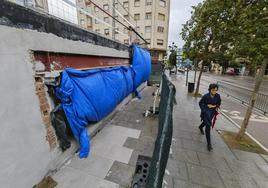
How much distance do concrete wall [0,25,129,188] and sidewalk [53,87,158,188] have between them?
523 mm

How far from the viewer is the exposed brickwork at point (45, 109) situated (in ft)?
7.41

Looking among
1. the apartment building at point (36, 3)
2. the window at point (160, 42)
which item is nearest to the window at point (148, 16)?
the window at point (160, 42)

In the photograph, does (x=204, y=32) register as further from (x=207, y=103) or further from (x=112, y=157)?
(x=112, y=157)

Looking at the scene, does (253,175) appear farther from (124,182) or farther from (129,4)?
(129,4)

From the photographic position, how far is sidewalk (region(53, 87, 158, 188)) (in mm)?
2437

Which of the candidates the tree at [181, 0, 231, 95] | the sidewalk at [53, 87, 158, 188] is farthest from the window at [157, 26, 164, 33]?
the sidewalk at [53, 87, 158, 188]

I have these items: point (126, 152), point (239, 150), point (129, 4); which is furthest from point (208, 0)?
point (129, 4)

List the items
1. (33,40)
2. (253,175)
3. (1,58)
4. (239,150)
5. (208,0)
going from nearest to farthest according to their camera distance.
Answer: (1,58)
(33,40)
(253,175)
(239,150)
(208,0)

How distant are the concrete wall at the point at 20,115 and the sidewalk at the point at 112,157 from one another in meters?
0.52

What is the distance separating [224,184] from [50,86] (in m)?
3.67

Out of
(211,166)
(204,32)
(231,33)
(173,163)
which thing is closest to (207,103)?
(211,166)

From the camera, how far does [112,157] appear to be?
304cm

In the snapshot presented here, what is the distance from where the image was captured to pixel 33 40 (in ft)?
6.94

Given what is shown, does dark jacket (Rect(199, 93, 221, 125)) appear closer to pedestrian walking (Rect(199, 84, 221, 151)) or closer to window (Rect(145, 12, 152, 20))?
pedestrian walking (Rect(199, 84, 221, 151))
